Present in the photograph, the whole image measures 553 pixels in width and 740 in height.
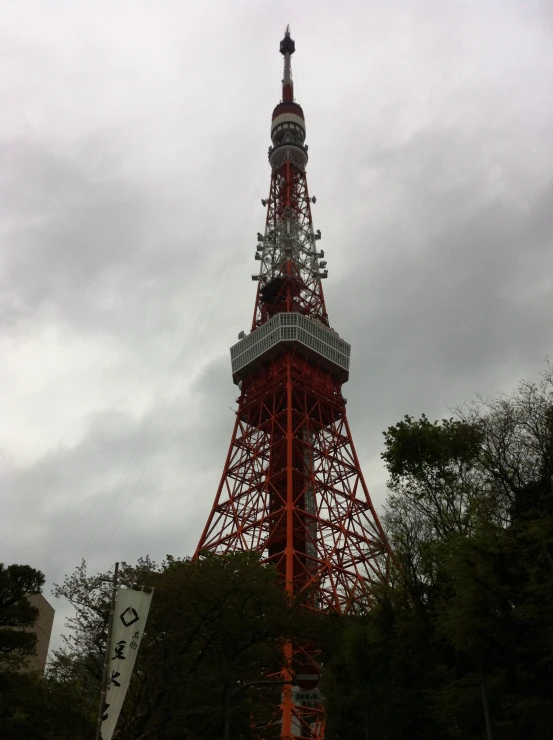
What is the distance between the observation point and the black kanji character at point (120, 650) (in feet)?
35.2

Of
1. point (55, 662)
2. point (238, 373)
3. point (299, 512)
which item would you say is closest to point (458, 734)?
point (55, 662)

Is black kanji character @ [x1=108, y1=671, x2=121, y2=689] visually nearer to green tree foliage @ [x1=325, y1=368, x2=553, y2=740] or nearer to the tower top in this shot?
green tree foliage @ [x1=325, y1=368, x2=553, y2=740]

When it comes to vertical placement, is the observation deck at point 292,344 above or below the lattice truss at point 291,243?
below

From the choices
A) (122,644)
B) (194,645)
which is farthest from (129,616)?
(194,645)

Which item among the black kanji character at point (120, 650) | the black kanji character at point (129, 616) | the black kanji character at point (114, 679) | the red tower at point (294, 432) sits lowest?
the black kanji character at point (114, 679)

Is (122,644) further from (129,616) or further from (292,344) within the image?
(292,344)

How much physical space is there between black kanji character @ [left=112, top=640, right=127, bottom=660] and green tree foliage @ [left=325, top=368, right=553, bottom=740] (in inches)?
256

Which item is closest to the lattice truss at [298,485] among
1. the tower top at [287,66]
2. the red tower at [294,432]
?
the red tower at [294,432]

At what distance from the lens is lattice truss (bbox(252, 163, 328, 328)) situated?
40875 mm

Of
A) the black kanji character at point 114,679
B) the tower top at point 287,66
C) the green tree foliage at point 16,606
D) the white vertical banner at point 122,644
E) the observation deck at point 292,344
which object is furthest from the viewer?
the tower top at point 287,66

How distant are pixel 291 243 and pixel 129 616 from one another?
33805mm

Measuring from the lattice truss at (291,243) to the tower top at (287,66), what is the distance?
20.2ft

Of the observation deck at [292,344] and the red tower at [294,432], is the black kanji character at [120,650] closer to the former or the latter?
the red tower at [294,432]

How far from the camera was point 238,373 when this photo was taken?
3866cm
